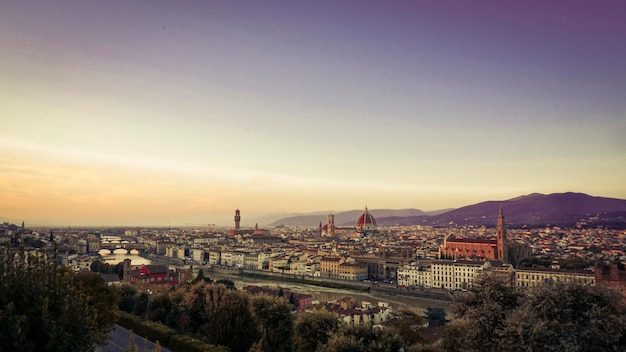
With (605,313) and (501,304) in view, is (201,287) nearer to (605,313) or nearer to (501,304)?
(501,304)

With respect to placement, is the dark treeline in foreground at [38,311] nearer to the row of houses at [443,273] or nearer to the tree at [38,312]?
the tree at [38,312]

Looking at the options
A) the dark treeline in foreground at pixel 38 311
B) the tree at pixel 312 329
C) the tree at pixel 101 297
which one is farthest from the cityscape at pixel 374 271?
the dark treeline in foreground at pixel 38 311

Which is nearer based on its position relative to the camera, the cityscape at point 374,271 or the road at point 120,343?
the road at point 120,343

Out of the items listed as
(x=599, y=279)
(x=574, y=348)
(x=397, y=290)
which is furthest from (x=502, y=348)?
(x=397, y=290)

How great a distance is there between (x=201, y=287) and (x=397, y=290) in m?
21.1

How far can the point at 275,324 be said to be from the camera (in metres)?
11.9

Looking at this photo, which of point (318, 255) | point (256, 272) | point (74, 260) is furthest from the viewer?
point (318, 255)

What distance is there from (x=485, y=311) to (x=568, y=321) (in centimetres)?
114

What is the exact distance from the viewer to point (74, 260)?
128 ft

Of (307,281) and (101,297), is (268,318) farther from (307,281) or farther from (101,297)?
(307,281)

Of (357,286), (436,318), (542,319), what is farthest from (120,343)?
(357,286)

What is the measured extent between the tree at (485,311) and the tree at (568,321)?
0.38 metres

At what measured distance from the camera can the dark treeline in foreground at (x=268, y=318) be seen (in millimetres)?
3492

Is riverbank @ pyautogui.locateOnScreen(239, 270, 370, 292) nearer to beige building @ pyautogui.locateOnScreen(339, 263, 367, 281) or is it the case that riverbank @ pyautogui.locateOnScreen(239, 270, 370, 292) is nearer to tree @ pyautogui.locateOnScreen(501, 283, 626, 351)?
beige building @ pyautogui.locateOnScreen(339, 263, 367, 281)
